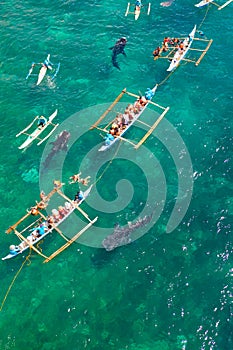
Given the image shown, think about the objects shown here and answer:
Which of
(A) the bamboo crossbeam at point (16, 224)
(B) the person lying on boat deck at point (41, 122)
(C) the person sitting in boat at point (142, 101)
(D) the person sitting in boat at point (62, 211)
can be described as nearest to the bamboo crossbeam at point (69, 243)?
(D) the person sitting in boat at point (62, 211)

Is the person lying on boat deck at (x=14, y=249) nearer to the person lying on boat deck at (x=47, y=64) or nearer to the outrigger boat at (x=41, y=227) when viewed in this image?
the outrigger boat at (x=41, y=227)

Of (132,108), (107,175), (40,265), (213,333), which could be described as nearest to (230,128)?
(132,108)

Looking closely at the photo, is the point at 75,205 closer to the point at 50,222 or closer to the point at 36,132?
the point at 50,222

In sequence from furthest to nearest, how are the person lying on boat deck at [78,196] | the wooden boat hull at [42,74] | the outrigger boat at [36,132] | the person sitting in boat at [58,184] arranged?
the wooden boat hull at [42,74] → the outrigger boat at [36,132] → the person sitting in boat at [58,184] → the person lying on boat deck at [78,196]

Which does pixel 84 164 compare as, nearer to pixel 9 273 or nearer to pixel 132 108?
pixel 132 108

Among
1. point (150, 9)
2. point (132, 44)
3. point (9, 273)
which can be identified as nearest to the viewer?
point (9, 273)

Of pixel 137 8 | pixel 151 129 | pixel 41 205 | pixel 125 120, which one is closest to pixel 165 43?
pixel 137 8

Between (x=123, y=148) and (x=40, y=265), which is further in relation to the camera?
(x=123, y=148)
